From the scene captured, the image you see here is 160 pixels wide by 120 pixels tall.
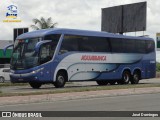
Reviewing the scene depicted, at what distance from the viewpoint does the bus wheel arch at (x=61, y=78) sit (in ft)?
95.0

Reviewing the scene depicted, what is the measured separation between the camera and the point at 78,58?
30.2 meters

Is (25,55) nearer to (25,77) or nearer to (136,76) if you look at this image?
(25,77)

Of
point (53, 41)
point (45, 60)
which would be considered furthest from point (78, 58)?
point (45, 60)

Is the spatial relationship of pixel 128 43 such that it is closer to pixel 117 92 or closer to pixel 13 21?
pixel 117 92

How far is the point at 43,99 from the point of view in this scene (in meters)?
19.4

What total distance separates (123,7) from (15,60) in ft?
83.3

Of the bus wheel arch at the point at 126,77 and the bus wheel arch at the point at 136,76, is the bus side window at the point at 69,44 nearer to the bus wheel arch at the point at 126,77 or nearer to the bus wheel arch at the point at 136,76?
the bus wheel arch at the point at 126,77

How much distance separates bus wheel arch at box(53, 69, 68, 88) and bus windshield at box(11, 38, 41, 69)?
190 centimetres

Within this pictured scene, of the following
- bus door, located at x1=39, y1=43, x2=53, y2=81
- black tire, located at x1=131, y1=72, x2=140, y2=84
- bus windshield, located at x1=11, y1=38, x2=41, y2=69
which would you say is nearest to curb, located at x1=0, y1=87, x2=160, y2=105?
bus door, located at x1=39, y1=43, x2=53, y2=81

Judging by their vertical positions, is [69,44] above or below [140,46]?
above

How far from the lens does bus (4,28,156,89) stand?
92.0 ft

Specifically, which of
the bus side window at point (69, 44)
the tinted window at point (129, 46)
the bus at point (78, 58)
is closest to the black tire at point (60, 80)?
the bus at point (78, 58)

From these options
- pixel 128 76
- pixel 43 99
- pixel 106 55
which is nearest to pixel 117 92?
pixel 43 99

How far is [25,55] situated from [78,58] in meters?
3.71
